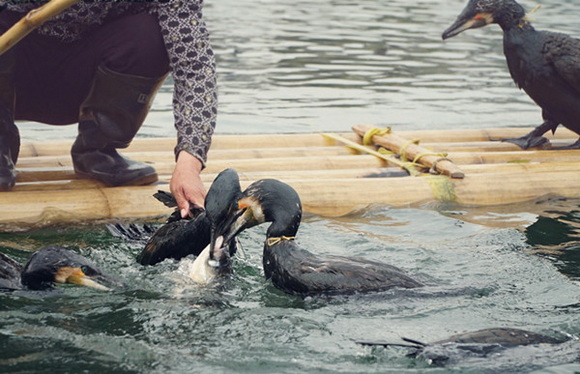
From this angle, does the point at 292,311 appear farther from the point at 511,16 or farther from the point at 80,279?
the point at 511,16

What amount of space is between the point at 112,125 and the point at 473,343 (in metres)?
2.63

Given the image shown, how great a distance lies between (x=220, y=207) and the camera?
14.7 ft

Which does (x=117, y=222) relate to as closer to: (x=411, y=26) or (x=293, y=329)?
(x=293, y=329)

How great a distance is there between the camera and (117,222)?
5402mm

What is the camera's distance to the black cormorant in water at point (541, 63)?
23.1 ft

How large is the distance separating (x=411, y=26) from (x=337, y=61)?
3360 millimetres

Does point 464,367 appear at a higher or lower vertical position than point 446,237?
higher

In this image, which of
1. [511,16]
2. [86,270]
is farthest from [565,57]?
[86,270]

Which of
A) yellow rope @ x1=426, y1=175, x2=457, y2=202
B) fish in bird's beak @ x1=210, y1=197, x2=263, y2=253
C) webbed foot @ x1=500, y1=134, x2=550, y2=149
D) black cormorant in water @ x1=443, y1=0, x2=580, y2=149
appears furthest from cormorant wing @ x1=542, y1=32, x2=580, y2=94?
fish in bird's beak @ x1=210, y1=197, x2=263, y2=253

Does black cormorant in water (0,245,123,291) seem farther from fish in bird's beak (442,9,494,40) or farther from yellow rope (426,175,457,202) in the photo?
fish in bird's beak (442,9,494,40)

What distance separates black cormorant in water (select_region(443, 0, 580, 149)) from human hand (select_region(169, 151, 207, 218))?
3015 mm

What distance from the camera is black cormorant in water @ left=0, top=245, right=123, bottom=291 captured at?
168 inches

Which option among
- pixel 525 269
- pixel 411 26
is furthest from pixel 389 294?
pixel 411 26

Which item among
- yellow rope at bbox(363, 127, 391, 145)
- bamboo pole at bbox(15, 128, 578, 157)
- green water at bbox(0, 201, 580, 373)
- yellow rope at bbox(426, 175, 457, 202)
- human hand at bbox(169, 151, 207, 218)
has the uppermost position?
human hand at bbox(169, 151, 207, 218)
